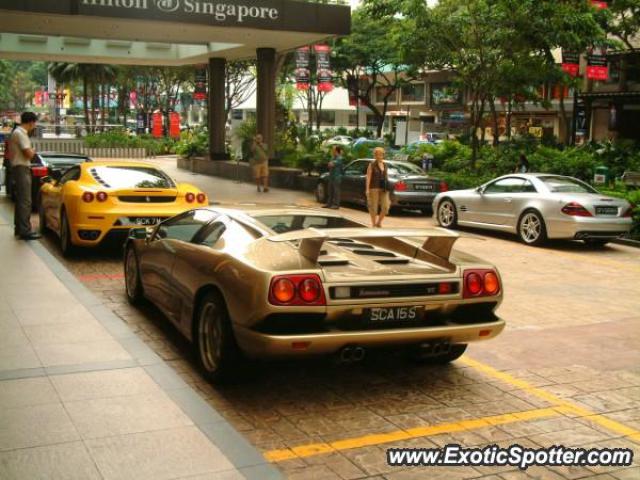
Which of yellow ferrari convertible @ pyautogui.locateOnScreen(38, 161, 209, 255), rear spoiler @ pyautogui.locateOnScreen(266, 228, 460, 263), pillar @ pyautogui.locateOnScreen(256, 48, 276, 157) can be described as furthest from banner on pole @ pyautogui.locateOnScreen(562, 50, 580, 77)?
rear spoiler @ pyautogui.locateOnScreen(266, 228, 460, 263)

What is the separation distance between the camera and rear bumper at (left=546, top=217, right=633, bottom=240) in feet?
45.4

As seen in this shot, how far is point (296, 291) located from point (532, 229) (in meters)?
10.4

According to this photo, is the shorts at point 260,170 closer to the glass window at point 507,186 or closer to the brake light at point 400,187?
the brake light at point 400,187

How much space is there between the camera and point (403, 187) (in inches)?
752

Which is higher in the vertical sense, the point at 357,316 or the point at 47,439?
the point at 357,316

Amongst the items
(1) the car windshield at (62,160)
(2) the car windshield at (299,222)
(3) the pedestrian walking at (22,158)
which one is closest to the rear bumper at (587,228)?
(2) the car windshield at (299,222)

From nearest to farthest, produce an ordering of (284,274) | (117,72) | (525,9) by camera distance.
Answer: (284,274)
(525,9)
(117,72)

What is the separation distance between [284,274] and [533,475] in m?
1.96

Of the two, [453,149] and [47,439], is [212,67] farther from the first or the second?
[47,439]

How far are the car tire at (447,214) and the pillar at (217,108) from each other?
15.8 metres

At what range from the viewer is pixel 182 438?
460 cm

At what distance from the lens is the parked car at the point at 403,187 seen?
1911 cm

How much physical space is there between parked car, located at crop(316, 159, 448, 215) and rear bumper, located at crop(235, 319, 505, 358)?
1370cm

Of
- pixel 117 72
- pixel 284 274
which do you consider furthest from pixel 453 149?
pixel 117 72
